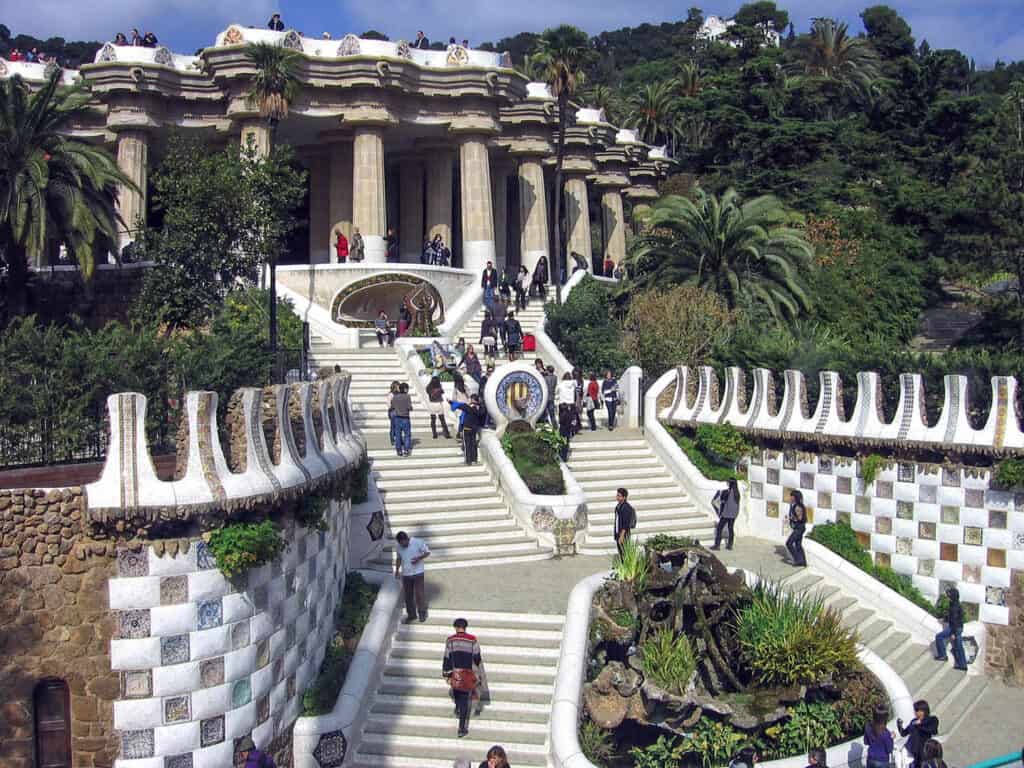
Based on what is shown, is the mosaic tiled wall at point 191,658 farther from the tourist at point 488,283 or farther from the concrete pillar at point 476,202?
the concrete pillar at point 476,202

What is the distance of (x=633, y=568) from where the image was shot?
17734mm

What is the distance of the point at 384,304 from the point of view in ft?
130

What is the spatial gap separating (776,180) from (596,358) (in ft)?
66.0

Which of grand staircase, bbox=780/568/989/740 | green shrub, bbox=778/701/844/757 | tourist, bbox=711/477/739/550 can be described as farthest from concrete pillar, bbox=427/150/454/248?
green shrub, bbox=778/701/844/757

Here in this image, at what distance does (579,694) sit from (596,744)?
27.1 inches

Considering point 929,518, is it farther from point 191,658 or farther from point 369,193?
point 369,193

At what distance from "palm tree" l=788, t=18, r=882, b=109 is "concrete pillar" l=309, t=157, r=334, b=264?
41204 mm

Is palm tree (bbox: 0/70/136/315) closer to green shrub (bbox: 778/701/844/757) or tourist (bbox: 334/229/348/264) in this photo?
tourist (bbox: 334/229/348/264)

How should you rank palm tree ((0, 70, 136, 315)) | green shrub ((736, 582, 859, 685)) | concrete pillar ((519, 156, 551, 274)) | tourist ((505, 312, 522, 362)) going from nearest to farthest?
green shrub ((736, 582, 859, 685)) < palm tree ((0, 70, 136, 315)) < tourist ((505, 312, 522, 362)) < concrete pillar ((519, 156, 551, 274))

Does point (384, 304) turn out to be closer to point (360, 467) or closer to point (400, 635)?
point (360, 467)

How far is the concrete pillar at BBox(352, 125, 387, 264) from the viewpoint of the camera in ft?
131

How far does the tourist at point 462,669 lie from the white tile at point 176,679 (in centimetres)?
339

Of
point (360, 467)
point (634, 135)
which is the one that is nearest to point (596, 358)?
point (360, 467)

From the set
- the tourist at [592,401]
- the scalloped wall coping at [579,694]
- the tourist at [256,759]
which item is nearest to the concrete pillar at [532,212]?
the tourist at [592,401]
